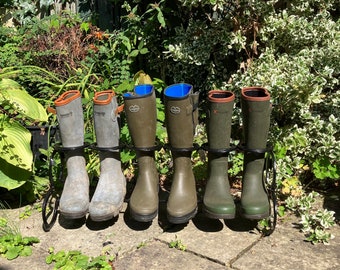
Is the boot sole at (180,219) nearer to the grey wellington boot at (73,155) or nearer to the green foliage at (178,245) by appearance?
the green foliage at (178,245)

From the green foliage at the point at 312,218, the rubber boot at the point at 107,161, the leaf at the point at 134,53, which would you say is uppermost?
the leaf at the point at 134,53

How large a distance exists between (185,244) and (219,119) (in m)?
0.72

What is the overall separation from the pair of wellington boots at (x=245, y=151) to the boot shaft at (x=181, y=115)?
0.11 metres

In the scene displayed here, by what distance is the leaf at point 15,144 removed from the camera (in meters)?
2.92

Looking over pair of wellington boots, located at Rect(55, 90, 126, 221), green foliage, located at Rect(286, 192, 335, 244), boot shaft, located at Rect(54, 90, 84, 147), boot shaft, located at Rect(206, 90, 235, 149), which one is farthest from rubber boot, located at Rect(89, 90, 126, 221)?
green foliage, located at Rect(286, 192, 335, 244)

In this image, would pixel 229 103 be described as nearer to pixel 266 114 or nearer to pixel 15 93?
pixel 266 114

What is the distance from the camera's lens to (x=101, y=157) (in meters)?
2.85

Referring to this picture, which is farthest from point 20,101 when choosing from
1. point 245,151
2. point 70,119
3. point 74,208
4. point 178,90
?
point 245,151

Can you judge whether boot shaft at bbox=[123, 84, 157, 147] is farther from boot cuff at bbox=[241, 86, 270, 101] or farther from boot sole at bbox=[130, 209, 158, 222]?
boot cuff at bbox=[241, 86, 270, 101]

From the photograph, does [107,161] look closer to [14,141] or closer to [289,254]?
[14,141]

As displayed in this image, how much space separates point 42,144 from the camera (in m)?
3.39

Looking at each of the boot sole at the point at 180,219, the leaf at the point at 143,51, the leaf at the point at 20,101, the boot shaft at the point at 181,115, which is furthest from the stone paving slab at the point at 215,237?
the leaf at the point at 143,51

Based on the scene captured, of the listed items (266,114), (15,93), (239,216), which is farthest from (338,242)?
(15,93)

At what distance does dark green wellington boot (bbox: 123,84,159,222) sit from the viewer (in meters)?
2.62
